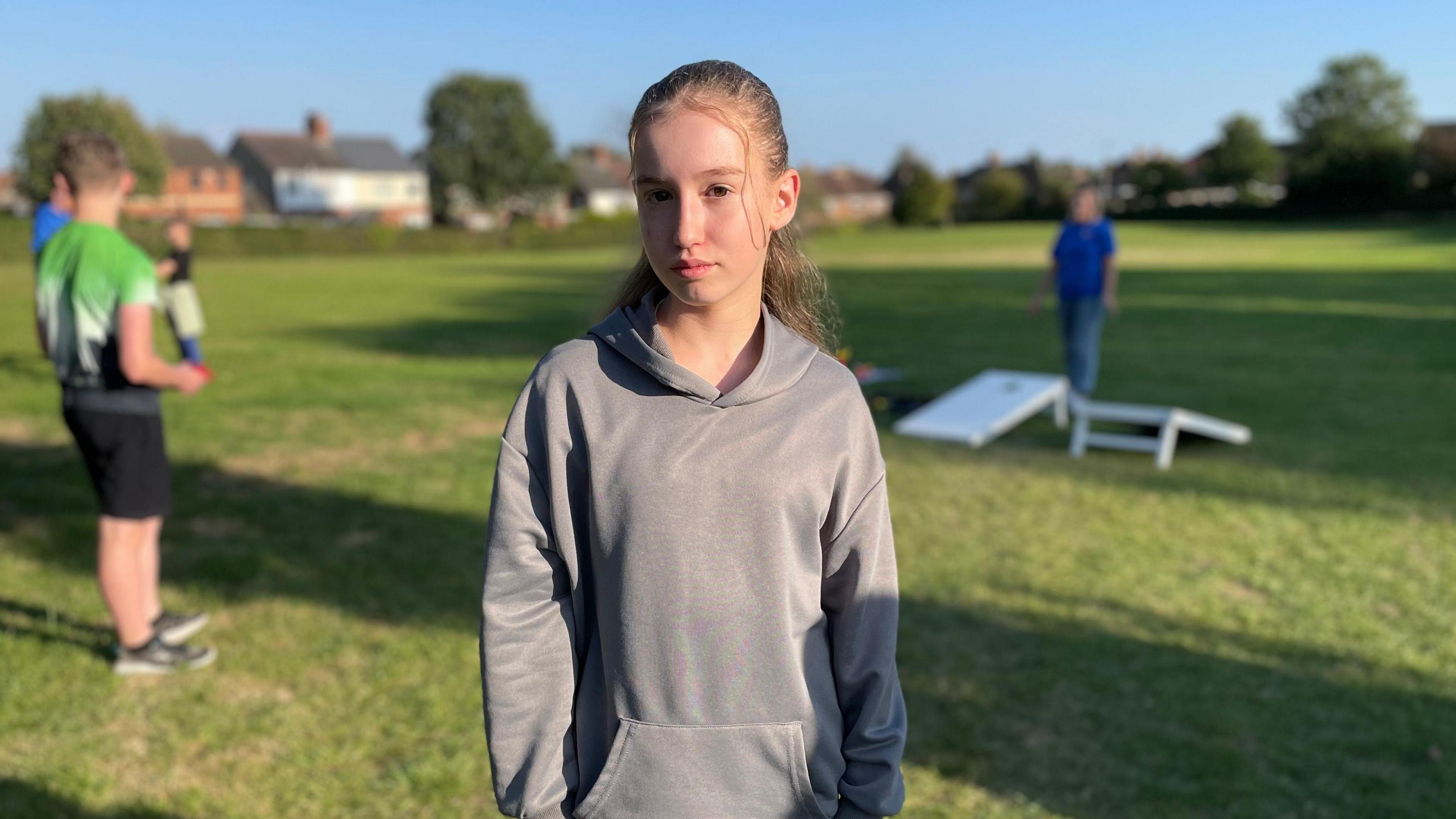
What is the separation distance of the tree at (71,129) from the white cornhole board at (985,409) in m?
63.3

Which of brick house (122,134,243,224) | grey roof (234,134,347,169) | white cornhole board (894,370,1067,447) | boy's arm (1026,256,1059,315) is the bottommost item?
white cornhole board (894,370,1067,447)

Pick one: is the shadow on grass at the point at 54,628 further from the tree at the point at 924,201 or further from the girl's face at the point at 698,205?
the tree at the point at 924,201

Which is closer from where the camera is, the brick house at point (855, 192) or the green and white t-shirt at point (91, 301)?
the green and white t-shirt at point (91, 301)

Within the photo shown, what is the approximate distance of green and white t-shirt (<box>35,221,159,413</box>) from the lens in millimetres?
3918

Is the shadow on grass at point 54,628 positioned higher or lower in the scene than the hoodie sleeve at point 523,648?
lower

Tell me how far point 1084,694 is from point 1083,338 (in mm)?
5559

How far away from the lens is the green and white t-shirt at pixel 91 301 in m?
3.92

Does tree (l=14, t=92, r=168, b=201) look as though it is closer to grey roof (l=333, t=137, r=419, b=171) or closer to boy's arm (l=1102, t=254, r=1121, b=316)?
grey roof (l=333, t=137, r=419, b=171)

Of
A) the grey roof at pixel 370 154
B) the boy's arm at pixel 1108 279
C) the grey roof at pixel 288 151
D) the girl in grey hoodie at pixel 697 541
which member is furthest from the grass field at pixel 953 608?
the grey roof at pixel 370 154

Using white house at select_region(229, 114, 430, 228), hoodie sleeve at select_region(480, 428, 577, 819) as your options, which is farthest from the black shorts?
white house at select_region(229, 114, 430, 228)

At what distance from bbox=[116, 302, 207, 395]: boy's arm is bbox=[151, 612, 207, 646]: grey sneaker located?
4.03 feet

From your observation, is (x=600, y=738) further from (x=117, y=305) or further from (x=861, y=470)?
(x=117, y=305)

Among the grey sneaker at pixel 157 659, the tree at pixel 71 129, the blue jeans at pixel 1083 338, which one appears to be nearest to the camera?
the grey sneaker at pixel 157 659

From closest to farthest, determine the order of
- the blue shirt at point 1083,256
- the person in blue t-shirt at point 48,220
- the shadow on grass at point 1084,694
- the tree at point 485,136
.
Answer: the shadow on grass at point 1084,694, the person in blue t-shirt at point 48,220, the blue shirt at point 1083,256, the tree at point 485,136
